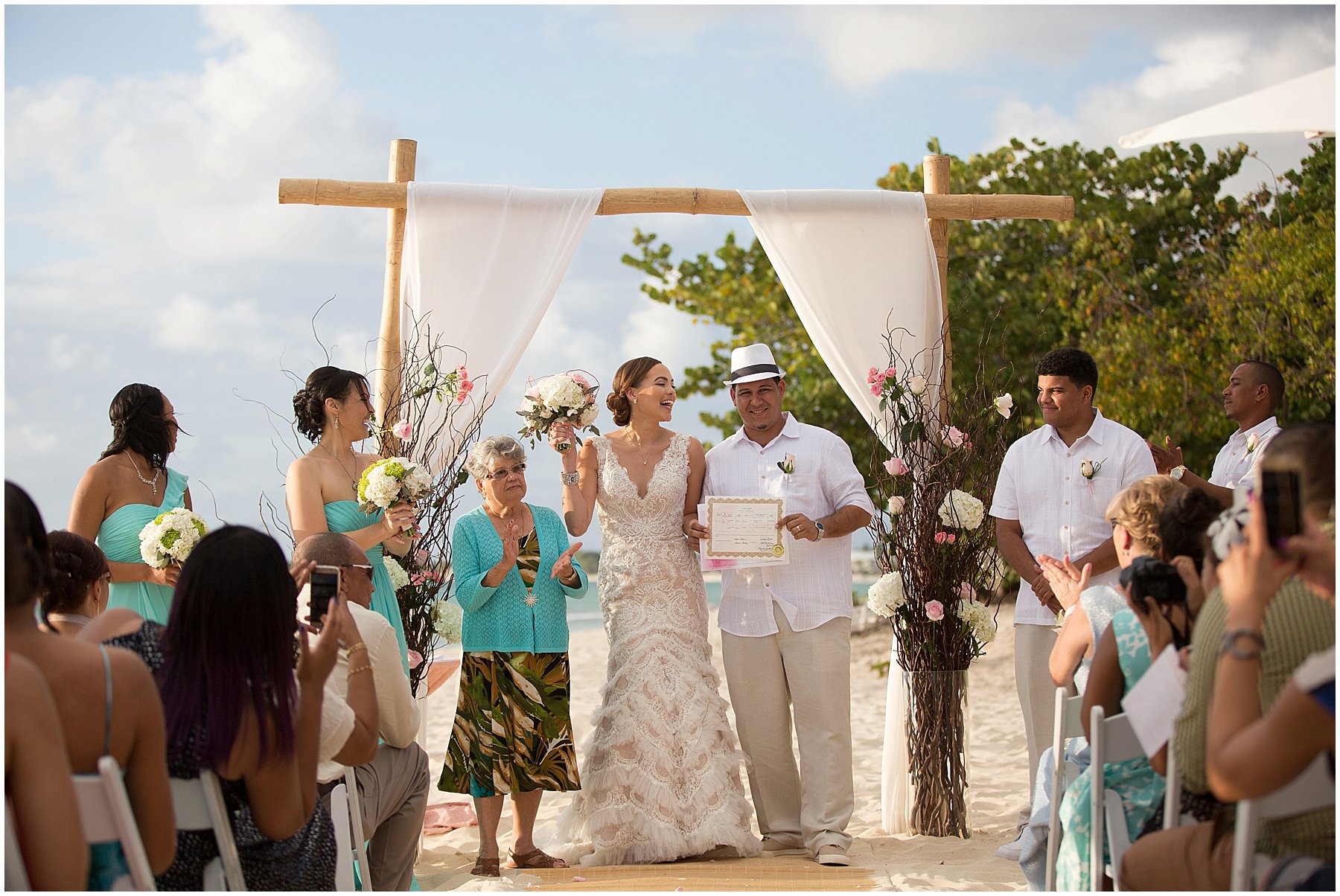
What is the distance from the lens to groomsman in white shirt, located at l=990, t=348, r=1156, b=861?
563 cm

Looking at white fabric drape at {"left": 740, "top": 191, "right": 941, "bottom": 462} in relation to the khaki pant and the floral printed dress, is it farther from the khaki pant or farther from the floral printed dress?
the floral printed dress

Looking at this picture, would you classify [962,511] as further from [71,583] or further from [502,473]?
[71,583]

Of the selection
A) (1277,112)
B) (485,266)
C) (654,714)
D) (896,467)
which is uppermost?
(1277,112)

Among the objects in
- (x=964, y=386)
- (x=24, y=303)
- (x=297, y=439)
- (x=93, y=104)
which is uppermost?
(x=93, y=104)

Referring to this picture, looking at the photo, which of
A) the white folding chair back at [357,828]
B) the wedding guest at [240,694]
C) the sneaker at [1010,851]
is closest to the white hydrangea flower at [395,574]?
the white folding chair back at [357,828]

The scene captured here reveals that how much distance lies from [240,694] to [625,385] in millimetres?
3375

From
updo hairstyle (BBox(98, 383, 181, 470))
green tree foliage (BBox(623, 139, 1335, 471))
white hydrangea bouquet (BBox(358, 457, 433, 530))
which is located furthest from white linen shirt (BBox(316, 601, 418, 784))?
green tree foliage (BBox(623, 139, 1335, 471))

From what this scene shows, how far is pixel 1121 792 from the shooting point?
338 centimetres

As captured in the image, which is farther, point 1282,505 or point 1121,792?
point 1121,792

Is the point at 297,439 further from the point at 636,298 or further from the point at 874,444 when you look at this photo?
the point at 636,298

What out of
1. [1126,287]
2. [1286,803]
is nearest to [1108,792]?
[1286,803]

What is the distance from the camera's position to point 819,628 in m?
5.83

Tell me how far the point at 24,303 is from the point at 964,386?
3771cm

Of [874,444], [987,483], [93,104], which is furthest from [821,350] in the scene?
[93,104]
